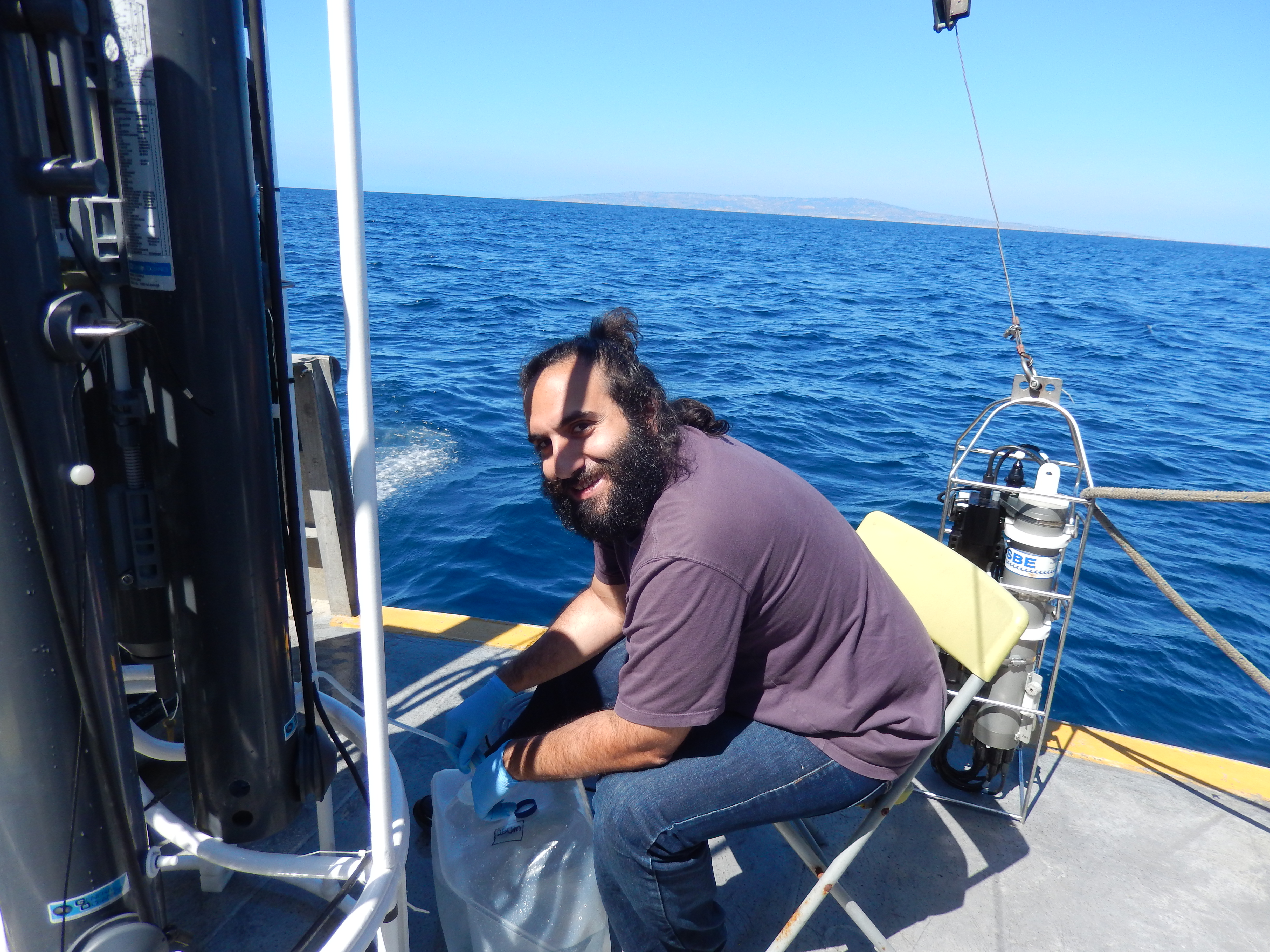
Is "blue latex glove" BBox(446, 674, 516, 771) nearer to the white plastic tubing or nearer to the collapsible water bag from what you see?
the collapsible water bag

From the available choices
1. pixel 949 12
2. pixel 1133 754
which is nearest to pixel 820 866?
pixel 1133 754

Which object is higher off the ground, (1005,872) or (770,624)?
(770,624)

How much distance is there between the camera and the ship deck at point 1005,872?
1861mm

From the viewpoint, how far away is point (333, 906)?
4.01 ft

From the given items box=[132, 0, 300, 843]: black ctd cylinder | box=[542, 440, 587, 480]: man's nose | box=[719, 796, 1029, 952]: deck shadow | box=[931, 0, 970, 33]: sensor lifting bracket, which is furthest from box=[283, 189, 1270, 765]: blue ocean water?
box=[931, 0, 970, 33]: sensor lifting bracket

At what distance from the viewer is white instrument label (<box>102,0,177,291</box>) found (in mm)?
1123

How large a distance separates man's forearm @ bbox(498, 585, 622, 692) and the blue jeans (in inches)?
15.5

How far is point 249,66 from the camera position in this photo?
125 cm

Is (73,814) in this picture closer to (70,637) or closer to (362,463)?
(70,637)

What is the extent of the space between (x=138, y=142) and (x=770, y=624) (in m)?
1.27

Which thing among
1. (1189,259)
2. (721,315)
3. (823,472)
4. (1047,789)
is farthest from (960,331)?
(1189,259)

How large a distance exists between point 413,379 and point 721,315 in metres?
8.78

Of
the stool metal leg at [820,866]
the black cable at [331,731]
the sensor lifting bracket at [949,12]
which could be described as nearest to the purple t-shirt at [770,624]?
the stool metal leg at [820,866]

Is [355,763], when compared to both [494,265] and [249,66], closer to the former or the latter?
[249,66]
